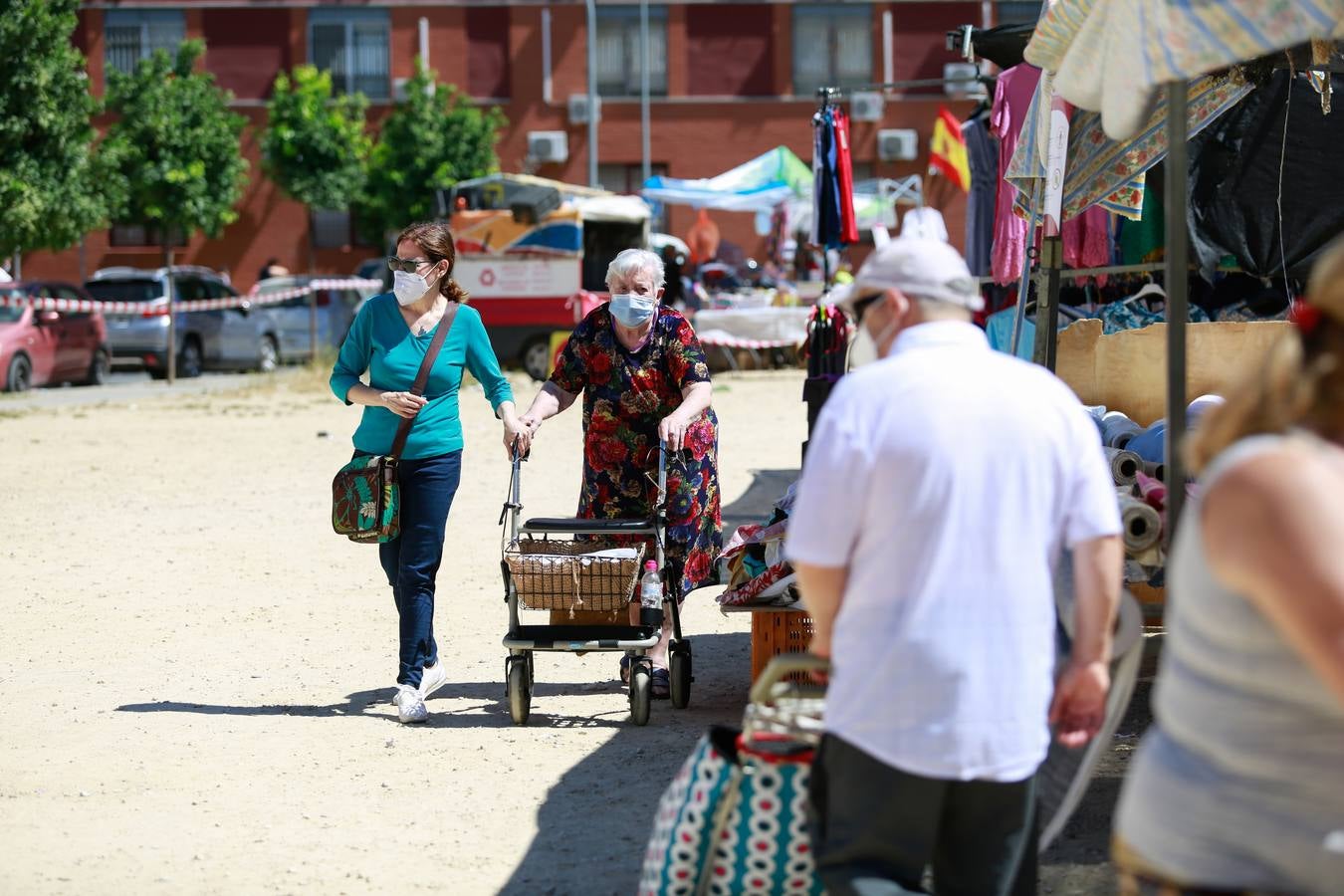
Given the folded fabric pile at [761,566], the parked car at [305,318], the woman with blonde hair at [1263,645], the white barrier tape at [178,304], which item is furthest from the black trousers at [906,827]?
the parked car at [305,318]

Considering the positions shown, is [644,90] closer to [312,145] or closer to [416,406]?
[312,145]

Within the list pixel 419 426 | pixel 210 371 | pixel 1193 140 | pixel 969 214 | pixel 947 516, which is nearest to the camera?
pixel 947 516

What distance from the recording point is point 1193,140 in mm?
9602

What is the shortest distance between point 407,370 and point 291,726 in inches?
55.8

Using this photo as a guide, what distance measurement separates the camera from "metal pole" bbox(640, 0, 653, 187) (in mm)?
40438

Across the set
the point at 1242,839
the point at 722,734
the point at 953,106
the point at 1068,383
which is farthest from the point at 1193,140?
the point at 953,106

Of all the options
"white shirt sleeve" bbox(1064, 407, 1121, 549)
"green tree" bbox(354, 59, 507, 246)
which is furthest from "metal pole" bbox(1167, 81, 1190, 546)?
"green tree" bbox(354, 59, 507, 246)

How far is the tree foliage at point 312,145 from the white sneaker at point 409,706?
33500 millimetres

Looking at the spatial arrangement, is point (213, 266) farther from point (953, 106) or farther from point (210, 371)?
point (953, 106)

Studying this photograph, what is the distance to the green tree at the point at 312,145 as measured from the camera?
1527 inches

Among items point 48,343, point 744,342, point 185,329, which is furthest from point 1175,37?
point 185,329

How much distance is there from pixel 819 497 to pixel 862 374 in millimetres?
236

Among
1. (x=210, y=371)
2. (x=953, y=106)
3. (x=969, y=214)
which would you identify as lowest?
(x=210, y=371)

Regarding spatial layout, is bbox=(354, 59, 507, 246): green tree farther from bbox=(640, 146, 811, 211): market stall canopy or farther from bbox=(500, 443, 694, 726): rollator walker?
bbox=(500, 443, 694, 726): rollator walker
